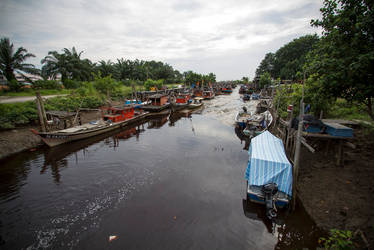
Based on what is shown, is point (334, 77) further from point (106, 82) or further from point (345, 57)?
point (106, 82)

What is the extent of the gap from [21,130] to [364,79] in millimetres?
23385

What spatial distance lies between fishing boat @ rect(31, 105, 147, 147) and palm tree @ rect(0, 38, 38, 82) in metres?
19.2

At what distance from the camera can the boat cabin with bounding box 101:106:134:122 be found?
19834 mm

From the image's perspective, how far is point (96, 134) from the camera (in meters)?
17.4

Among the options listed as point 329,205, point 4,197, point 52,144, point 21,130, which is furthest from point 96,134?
point 329,205

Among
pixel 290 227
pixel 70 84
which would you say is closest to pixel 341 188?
pixel 290 227

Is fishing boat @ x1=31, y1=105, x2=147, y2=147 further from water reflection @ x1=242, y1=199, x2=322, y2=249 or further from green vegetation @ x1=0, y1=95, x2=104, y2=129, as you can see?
water reflection @ x1=242, y1=199, x2=322, y2=249

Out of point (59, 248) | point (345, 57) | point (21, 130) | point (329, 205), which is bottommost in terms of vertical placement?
point (59, 248)

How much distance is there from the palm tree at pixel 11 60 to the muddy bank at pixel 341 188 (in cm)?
3865

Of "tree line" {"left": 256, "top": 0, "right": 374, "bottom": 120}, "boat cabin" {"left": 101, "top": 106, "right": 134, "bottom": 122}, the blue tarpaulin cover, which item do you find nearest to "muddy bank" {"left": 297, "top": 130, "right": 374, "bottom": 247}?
the blue tarpaulin cover

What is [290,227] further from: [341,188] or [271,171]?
[341,188]

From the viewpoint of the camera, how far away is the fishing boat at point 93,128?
13.9 meters


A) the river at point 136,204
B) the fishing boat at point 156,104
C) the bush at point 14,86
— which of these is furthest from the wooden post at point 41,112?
the bush at point 14,86

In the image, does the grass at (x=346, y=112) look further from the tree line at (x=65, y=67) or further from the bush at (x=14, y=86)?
the bush at (x=14, y=86)
